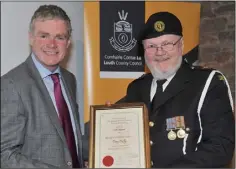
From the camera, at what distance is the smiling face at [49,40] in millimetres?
2037

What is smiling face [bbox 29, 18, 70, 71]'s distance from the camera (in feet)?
6.68

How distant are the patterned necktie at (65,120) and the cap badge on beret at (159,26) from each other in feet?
1.92

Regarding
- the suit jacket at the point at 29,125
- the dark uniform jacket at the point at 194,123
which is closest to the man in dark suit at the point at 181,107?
the dark uniform jacket at the point at 194,123

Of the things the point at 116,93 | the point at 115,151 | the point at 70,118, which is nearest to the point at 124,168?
the point at 115,151

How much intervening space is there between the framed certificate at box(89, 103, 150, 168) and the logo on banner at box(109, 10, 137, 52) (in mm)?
615

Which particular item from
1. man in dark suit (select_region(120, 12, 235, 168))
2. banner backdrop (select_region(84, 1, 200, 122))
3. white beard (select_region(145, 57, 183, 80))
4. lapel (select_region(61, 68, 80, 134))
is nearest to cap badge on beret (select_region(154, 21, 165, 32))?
man in dark suit (select_region(120, 12, 235, 168))

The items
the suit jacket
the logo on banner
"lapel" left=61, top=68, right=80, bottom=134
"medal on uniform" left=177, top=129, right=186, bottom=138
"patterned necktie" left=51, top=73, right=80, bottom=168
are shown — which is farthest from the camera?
the logo on banner

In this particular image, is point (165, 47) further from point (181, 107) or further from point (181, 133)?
point (181, 133)

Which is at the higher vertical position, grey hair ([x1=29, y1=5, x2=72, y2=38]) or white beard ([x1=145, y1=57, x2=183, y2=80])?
grey hair ([x1=29, y1=5, x2=72, y2=38])

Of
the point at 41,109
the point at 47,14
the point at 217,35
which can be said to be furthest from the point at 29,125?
the point at 217,35

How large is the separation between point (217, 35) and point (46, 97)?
1550 millimetres

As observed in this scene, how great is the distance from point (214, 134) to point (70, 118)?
74 centimetres

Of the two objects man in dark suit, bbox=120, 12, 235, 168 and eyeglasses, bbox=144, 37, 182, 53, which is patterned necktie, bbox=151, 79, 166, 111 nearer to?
man in dark suit, bbox=120, 12, 235, 168

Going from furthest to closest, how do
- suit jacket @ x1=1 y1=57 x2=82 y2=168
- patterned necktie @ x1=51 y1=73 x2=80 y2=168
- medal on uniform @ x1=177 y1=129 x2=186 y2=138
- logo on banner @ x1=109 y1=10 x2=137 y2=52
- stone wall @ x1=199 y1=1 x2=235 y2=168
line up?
stone wall @ x1=199 y1=1 x2=235 y2=168
logo on banner @ x1=109 y1=10 x2=137 y2=52
patterned necktie @ x1=51 y1=73 x2=80 y2=168
medal on uniform @ x1=177 y1=129 x2=186 y2=138
suit jacket @ x1=1 y1=57 x2=82 y2=168
